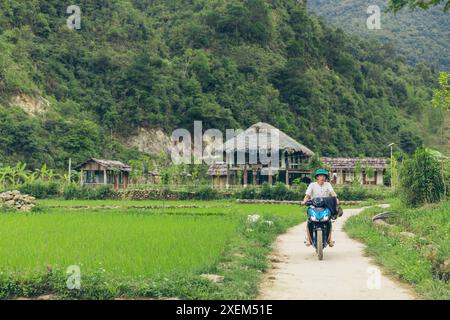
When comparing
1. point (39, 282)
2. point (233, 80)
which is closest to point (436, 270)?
point (39, 282)

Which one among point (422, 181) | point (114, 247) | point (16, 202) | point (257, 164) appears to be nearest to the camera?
point (114, 247)

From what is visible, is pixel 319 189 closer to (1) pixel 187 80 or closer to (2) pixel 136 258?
(2) pixel 136 258

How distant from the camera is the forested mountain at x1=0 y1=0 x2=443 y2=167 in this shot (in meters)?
50.1

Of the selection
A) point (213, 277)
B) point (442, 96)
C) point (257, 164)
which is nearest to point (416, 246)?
point (213, 277)

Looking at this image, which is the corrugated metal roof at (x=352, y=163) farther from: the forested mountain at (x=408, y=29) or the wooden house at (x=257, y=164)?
the forested mountain at (x=408, y=29)

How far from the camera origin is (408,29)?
334 ft

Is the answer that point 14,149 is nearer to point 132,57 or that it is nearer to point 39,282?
point 132,57

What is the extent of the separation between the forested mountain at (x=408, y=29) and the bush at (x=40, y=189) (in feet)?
232

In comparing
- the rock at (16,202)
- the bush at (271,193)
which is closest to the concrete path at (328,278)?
the rock at (16,202)

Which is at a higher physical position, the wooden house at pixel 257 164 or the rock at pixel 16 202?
the wooden house at pixel 257 164

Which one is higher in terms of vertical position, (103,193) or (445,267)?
(103,193)

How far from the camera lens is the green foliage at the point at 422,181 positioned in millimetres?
15180

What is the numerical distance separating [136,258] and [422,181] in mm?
9805

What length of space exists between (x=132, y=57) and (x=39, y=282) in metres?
57.5
